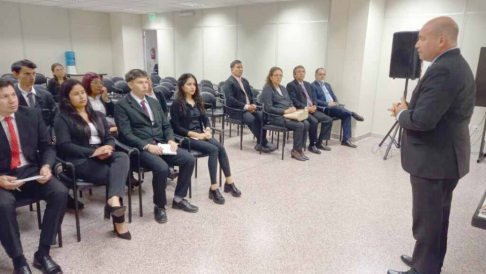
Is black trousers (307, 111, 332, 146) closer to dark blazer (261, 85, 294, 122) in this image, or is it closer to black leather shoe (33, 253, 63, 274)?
dark blazer (261, 85, 294, 122)

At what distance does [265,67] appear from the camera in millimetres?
7703

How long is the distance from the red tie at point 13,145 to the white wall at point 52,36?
24.8 ft

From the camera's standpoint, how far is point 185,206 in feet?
10.5

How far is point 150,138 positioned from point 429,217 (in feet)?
7.96

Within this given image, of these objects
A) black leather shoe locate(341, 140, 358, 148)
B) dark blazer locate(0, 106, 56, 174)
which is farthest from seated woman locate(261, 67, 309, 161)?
dark blazer locate(0, 106, 56, 174)

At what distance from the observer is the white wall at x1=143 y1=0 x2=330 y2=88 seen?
6820mm

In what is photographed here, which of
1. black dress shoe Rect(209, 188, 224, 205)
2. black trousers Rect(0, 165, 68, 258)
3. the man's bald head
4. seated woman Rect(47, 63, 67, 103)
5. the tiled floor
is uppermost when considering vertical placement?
the man's bald head

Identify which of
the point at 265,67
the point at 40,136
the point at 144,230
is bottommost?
the point at 144,230

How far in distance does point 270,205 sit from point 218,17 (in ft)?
20.9

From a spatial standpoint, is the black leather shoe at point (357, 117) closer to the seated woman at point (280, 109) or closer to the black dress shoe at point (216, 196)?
the seated woman at point (280, 109)

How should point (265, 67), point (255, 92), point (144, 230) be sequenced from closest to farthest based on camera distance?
point (144, 230) < point (255, 92) < point (265, 67)

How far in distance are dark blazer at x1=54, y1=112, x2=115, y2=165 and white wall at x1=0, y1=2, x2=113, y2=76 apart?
736 cm

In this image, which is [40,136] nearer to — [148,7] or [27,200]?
[27,200]

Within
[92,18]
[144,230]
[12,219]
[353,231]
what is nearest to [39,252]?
[12,219]
